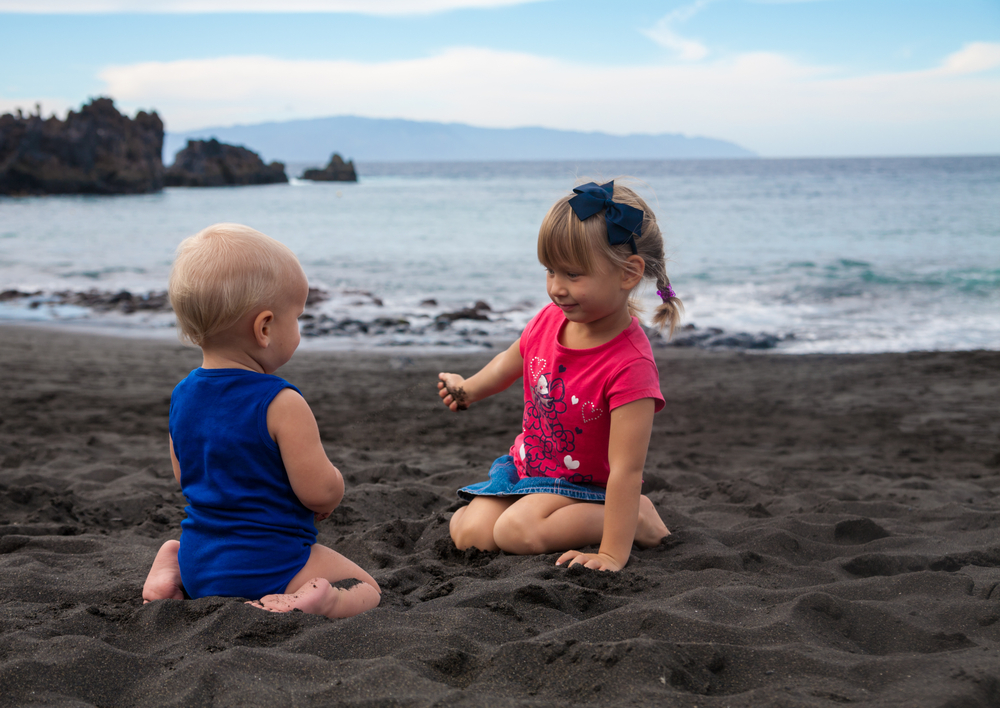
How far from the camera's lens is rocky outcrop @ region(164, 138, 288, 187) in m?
63.9

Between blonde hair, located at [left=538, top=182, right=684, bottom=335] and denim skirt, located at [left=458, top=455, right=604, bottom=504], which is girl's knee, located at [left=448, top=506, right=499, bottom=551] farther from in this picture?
blonde hair, located at [left=538, top=182, right=684, bottom=335]

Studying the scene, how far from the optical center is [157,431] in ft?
17.1

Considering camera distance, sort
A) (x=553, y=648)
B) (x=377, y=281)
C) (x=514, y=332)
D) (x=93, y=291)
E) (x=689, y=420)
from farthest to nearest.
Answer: (x=377, y=281), (x=93, y=291), (x=514, y=332), (x=689, y=420), (x=553, y=648)

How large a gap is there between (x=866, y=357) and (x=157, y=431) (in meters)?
7.16

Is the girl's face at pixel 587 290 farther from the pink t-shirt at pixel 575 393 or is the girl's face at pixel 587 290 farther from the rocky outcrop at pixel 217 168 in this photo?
the rocky outcrop at pixel 217 168

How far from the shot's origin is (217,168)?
64.0 m

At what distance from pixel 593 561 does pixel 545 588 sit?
1.08 feet

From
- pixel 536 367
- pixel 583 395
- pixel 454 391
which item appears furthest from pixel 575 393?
pixel 454 391

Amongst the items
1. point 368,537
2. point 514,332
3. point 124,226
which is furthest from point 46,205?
point 368,537

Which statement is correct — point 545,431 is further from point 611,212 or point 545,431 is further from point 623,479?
point 611,212

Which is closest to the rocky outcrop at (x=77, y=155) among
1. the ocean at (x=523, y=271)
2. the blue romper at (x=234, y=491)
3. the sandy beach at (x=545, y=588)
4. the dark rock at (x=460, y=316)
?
the ocean at (x=523, y=271)

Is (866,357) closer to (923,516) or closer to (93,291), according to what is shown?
(923,516)

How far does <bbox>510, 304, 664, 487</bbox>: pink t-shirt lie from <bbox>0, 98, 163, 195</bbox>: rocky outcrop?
5611cm

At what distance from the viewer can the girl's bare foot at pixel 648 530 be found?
9.19 ft
